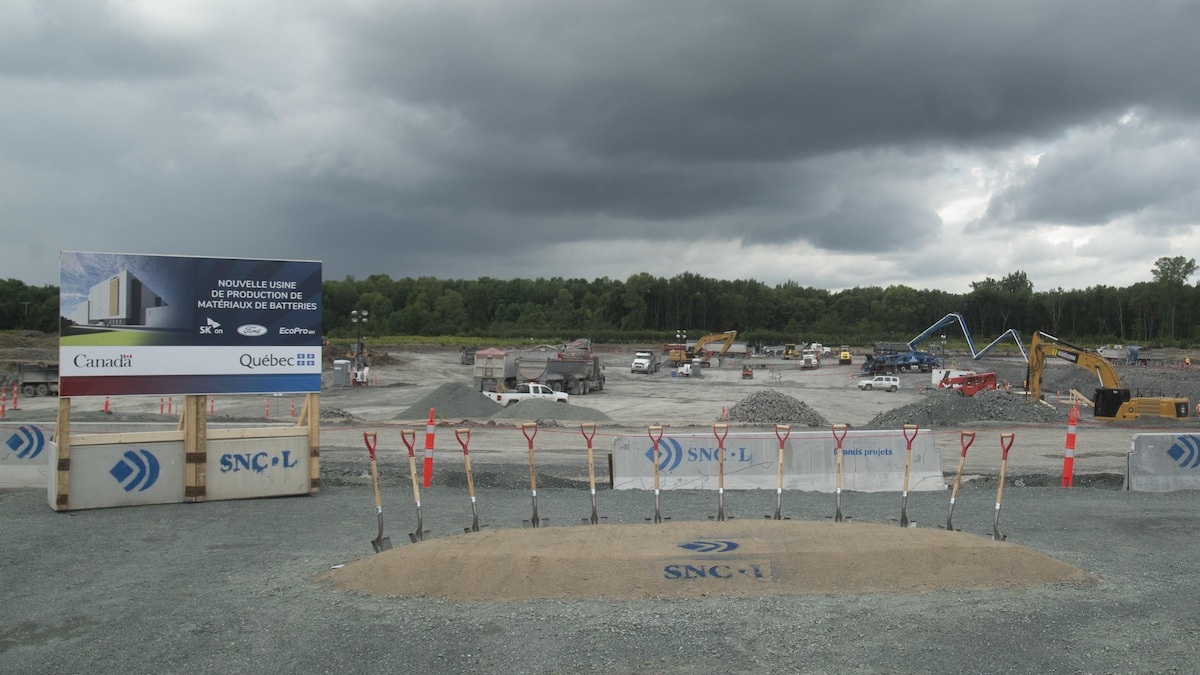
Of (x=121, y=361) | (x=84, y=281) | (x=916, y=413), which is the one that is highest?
(x=84, y=281)

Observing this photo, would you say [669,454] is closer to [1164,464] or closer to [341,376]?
[1164,464]

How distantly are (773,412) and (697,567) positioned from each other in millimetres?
27912

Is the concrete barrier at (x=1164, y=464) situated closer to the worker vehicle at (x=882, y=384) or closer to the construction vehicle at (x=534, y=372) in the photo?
the construction vehicle at (x=534, y=372)

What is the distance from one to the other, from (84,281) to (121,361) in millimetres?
1387

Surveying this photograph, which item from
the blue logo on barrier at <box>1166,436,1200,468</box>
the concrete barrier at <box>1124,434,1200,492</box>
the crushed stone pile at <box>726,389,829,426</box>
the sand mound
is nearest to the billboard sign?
the sand mound

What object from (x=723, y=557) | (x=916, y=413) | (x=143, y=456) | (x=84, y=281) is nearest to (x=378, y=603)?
(x=723, y=557)

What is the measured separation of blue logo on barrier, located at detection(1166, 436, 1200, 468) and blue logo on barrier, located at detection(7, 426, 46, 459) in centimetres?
2104

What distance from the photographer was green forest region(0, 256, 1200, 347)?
507ft

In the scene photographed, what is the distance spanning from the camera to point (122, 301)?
12.8 metres

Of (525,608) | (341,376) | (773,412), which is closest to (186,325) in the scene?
(525,608)

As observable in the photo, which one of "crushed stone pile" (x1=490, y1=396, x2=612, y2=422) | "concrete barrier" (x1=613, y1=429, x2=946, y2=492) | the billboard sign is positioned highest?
the billboard sign

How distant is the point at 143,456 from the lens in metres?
12.8

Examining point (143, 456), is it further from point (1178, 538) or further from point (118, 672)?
point (1178, 538)

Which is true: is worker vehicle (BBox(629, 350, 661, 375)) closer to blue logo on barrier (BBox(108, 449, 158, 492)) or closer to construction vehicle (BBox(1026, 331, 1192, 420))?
construction vehicle (BBox(1026, 331, 1192, 420))
